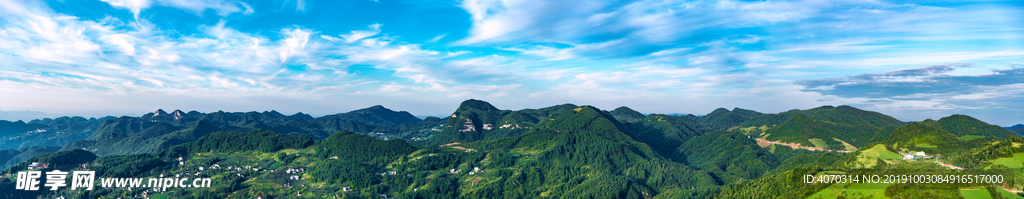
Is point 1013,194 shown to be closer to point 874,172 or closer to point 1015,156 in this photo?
point 874,172

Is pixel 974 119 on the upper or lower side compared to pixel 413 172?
upper

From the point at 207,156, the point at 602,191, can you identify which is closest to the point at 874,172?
the point at 602,191

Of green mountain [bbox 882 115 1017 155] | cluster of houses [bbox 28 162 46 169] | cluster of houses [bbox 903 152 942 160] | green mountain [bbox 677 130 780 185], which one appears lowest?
green mountain [bbox 677 130 780 185]

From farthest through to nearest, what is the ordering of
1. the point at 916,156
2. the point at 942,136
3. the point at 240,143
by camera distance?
the point at 240,143 → the point at 942,136 → the point at 916,156

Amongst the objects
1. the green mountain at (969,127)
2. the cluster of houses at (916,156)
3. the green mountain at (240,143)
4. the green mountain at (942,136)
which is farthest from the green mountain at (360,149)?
the green mountain at (969,127)

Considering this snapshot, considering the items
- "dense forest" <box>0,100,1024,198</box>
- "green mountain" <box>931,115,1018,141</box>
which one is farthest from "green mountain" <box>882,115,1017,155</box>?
"dense forest" <box>0,100,1024,198</box>

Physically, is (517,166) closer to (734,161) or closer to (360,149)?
(360,149)

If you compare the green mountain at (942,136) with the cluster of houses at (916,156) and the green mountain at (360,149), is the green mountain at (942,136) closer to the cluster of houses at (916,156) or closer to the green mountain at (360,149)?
the cluster of houses at (916,156)

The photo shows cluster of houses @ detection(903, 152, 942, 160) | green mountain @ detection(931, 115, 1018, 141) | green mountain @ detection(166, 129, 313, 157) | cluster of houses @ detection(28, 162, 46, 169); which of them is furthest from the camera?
green mountain @ detection(931, 115, 1018, 141)

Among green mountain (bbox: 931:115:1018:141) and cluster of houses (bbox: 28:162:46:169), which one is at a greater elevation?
green mountain (bbox: 931:115:1018:141)

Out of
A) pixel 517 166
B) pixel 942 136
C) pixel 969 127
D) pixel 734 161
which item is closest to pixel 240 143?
pixel 517 166

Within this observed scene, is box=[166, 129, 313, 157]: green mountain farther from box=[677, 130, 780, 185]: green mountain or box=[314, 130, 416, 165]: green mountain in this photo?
box=[677, 130, 780, 185]: green mountain
